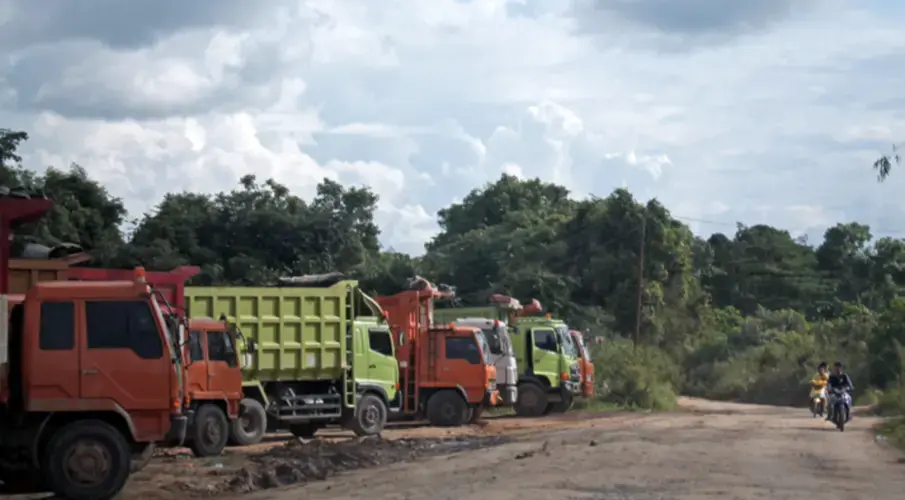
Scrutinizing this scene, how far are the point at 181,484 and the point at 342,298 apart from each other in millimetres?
8710

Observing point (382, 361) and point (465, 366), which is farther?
point (465, 366)

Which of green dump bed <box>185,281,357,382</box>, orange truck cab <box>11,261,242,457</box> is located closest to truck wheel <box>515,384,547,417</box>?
green dump bed <box>185,281,357,382</box>

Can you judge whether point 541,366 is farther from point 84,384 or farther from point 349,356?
point 84,384

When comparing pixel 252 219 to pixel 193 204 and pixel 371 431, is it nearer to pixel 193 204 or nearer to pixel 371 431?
Answer: pixel 193 204

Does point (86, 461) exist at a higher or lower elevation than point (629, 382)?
higher

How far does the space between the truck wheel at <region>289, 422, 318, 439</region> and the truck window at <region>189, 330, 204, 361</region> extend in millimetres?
4479

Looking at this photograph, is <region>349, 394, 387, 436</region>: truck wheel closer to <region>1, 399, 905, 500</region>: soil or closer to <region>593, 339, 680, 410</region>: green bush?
<region>1, 399, 905, 500</region>: soil

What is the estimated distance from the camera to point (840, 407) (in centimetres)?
2803

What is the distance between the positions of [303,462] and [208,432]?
312 cm

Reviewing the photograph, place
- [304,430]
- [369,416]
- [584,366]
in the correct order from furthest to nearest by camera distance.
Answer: [584,366]
[369,416]
[304,430]

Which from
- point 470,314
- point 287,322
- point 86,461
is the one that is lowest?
point 86,461

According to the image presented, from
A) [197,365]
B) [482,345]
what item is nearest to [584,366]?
[482,345]

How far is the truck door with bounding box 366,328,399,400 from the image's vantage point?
25844 millimetres

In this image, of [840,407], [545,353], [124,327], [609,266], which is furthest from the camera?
[609,266]
